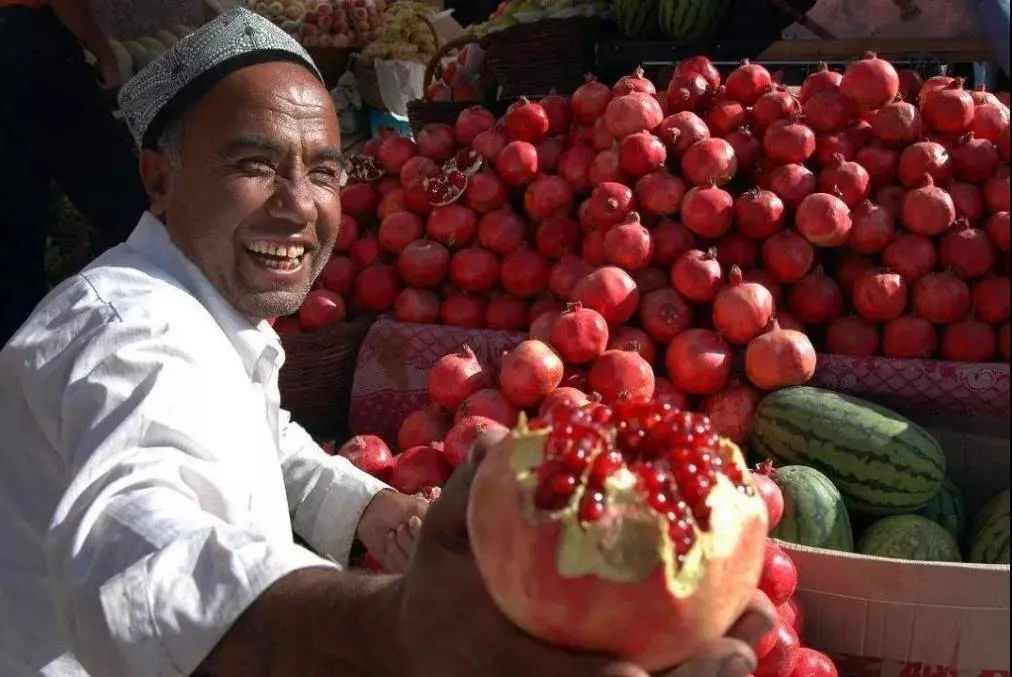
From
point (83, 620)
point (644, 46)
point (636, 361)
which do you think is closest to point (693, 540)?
point (83, 620)

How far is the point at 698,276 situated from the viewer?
312 cm

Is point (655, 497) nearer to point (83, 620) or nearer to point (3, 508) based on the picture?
point (83, 620)

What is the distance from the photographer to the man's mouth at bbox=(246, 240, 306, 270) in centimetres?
204

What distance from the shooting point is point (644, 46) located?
4.60 metres

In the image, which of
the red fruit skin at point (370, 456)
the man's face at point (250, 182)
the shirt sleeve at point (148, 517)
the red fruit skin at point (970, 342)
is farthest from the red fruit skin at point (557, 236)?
the shirt sleeve at point (148, 517)

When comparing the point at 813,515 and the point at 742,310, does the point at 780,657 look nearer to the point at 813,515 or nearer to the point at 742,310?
the point at 813,515

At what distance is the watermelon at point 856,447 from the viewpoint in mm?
2592

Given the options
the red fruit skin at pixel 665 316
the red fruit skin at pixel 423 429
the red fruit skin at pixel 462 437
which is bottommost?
the red fruit skin at pixel 423 429

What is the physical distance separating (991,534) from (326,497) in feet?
5.40

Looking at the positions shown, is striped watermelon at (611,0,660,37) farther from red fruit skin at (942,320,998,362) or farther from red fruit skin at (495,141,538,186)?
red fruit skin at (942,320,998,362)

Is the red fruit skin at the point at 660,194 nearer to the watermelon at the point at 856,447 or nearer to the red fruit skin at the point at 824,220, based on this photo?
the red fruit skin at the point at 824,220

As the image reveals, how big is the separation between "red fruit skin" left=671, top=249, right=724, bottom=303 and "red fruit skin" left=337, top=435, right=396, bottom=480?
1074 millimetres

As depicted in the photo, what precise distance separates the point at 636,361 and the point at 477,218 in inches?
44.9

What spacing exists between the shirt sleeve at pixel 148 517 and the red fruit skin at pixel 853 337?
7.09 feet
